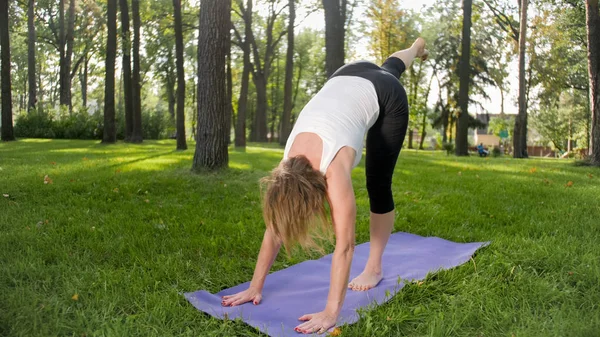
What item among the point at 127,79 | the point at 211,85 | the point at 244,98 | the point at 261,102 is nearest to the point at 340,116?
the point at 211,85

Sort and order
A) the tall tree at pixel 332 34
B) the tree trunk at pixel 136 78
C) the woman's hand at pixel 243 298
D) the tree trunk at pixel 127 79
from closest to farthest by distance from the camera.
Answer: the woman's hand at pixel 243 298, the tall tree at pixel 332 34, the tree trunk at pixel 127 79, the tree trunk at pixel 136 78

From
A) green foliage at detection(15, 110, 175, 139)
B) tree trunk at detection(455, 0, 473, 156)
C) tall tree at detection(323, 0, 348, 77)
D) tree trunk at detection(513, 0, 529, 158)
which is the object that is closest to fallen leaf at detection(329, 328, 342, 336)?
tall tree at detection(323, 0, 348, 77)

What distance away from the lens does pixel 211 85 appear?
8.27 metres

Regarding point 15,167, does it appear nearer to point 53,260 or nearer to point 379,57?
point 53,260

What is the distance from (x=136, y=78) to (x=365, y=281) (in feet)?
56.9

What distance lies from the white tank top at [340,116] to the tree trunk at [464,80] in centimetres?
1482

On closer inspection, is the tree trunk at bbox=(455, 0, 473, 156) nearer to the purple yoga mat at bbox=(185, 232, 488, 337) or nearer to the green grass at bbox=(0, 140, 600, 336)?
the green grass at bbox=(0, 140, 600, 336)

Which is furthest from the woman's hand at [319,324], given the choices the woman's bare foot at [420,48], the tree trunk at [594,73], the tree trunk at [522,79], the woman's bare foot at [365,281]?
the tree trunk at [522,79]

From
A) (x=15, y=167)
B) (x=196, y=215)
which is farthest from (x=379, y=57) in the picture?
(x=196, y=215)

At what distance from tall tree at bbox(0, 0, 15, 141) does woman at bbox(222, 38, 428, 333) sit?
1657 centimetres

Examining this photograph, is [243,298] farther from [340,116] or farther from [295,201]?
[340,116]

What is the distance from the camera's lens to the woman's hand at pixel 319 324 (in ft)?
8.93

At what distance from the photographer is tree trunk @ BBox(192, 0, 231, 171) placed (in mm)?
8227

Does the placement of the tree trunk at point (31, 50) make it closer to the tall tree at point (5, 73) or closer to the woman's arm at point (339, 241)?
the tall tree at point (5, 73)
